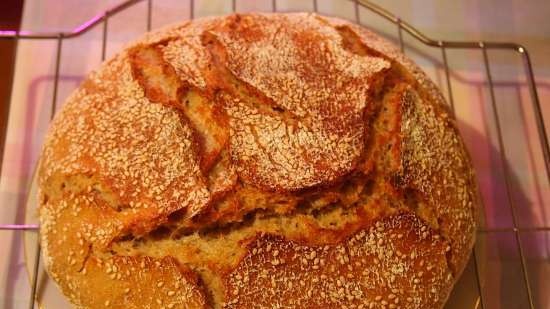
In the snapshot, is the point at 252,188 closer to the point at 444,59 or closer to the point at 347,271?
the point at 347,271

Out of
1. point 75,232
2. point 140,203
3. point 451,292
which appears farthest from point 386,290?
point 75,232

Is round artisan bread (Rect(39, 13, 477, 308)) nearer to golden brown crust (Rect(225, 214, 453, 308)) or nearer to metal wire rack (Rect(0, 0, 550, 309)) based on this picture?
golden brown crust (Rect(225, 214, 453, 308))

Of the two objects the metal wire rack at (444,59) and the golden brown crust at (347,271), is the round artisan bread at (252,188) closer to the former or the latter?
the golden brown crust at (347,271)

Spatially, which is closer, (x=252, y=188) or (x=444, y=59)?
(x=252, y=188)

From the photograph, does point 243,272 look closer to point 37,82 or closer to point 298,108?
point 298,108

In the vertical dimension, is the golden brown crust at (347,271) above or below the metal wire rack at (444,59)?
below

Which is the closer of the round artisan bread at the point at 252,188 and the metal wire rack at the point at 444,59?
the round artisan bread at the point at 252,188

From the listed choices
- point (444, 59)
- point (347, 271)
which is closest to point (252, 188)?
point (347, 271)

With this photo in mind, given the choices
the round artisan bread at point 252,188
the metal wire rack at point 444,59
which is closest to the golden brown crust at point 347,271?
the round artisan bread at point 252,188
